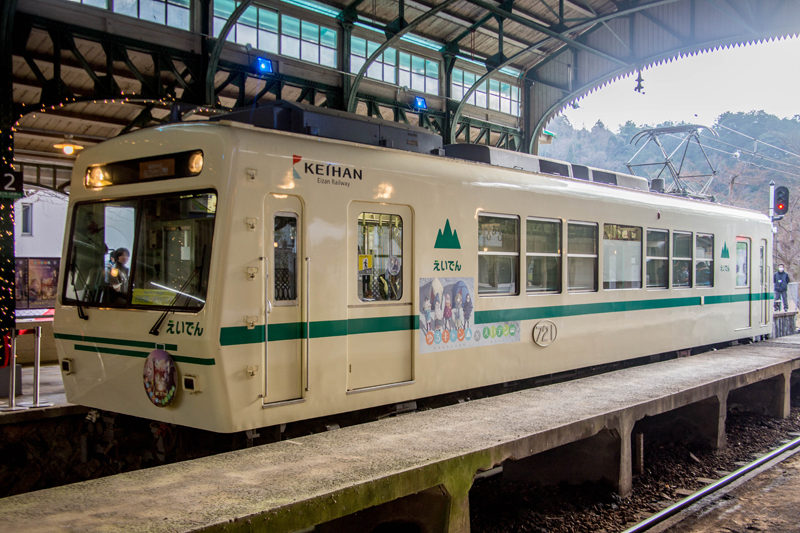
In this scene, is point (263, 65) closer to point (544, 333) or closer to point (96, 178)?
point (96, 178)

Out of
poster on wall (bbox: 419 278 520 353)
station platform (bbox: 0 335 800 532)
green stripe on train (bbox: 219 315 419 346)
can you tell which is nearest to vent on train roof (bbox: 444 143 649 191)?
poster on wall (bbox: 419 278 520 353)

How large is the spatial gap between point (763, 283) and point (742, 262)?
44.4 inches

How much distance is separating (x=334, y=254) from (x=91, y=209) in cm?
217

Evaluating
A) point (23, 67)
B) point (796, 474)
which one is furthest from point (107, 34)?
point (796, 474)

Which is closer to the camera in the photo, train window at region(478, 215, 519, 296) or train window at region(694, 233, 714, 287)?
train window at region(478, 215, 519, 296)

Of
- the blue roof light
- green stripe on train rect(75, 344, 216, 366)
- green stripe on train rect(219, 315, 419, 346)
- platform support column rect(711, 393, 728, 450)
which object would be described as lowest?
platform support column rect(711, 393, 728, 450)

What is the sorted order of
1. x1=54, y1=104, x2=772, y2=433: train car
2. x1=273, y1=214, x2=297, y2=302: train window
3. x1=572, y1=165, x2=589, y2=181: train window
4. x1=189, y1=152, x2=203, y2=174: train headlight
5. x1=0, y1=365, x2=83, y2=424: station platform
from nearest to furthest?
x1=54, y1=104, x2=772, y2=433: train car → x1=189, y1=152, x2=203, y2=174: train headlight → x1=273, y1=214, x2=297, y2=302: train window → x1=0, y1=365, x2=83, y2=424: station platform → x1=572, y1=165, x2=589, y2=181: train window

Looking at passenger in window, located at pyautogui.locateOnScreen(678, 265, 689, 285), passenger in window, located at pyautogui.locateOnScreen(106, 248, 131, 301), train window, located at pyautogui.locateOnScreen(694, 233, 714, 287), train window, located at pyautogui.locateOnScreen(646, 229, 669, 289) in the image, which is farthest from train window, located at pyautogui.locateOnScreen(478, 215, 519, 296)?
train window, located at pyautogui.locateOnScreen(694, 233, 714, 287)

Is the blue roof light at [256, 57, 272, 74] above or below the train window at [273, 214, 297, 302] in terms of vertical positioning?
above

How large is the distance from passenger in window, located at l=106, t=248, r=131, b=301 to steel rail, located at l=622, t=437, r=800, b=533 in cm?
464

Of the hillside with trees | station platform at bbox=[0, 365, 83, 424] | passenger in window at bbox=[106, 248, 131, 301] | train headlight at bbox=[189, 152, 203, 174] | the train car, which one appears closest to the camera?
the train car

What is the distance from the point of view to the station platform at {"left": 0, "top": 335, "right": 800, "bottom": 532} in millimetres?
3602

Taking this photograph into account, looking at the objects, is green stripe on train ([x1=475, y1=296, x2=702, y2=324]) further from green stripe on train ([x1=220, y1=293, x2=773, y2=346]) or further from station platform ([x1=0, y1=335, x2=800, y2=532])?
station platform ([x1=0, y1=335, x2=800, y2=532])

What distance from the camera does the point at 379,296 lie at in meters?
6.07
